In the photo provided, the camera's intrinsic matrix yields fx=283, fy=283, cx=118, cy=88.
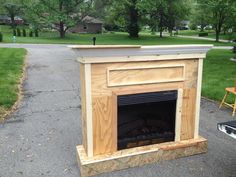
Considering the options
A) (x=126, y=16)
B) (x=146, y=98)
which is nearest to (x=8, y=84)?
→ (x=146, y=98)

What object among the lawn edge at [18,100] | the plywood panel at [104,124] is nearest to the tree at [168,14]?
the lawn edge at [18,100]

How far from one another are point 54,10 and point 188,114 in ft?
98.5

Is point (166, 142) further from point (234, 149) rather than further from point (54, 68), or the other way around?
point (54, 68)

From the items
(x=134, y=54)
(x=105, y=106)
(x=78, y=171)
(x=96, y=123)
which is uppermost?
(x=134, y=54)

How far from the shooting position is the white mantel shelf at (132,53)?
317cm

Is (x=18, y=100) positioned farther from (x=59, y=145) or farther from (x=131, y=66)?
(x=131, y=66)

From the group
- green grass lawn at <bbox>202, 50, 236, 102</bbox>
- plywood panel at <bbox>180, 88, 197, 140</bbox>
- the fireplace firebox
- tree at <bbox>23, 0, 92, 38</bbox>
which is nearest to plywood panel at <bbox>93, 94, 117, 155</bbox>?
the fireplace firebox

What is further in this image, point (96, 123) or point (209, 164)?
point (209, 164)

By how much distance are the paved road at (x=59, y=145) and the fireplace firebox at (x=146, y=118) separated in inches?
13.9

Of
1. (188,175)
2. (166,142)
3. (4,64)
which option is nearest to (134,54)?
(166,142)

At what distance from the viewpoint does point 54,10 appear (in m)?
31.4

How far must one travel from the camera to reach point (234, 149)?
4164mm

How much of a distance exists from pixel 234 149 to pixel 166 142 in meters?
1.08

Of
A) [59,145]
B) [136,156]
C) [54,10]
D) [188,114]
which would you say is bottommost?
[59,145]
